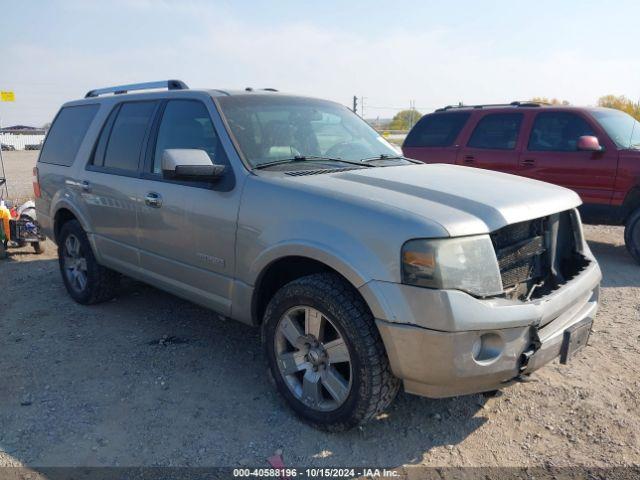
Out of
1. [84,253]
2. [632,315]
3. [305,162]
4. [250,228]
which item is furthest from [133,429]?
[632,315]

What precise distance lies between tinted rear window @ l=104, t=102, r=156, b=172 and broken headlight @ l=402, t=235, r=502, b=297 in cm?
255

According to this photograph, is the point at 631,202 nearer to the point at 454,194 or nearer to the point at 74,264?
the point at 454,194

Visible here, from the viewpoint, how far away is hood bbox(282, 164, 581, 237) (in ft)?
8.31

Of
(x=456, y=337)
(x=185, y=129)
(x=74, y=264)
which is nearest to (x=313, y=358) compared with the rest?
(x=456, y=337)

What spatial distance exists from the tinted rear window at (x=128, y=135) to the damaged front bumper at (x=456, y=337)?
2.48m

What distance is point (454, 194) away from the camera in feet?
9.23

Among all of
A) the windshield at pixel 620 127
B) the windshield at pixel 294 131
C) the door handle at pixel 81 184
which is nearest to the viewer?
the windshield at pixel 294 131

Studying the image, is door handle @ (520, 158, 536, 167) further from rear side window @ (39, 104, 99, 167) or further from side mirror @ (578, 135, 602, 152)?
rear side window @ (39, 104, 99, 167)

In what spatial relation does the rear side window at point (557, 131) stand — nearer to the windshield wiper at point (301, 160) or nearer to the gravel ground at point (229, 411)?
the gravel ground at point (229, 411)

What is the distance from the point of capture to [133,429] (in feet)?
9.83

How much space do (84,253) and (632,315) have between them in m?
5.06

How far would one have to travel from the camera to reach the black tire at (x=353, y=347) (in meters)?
2.61

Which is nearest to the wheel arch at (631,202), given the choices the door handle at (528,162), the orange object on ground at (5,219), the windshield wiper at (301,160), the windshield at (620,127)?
the windshield at (620,127)

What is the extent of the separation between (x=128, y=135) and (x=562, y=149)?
216 inches
